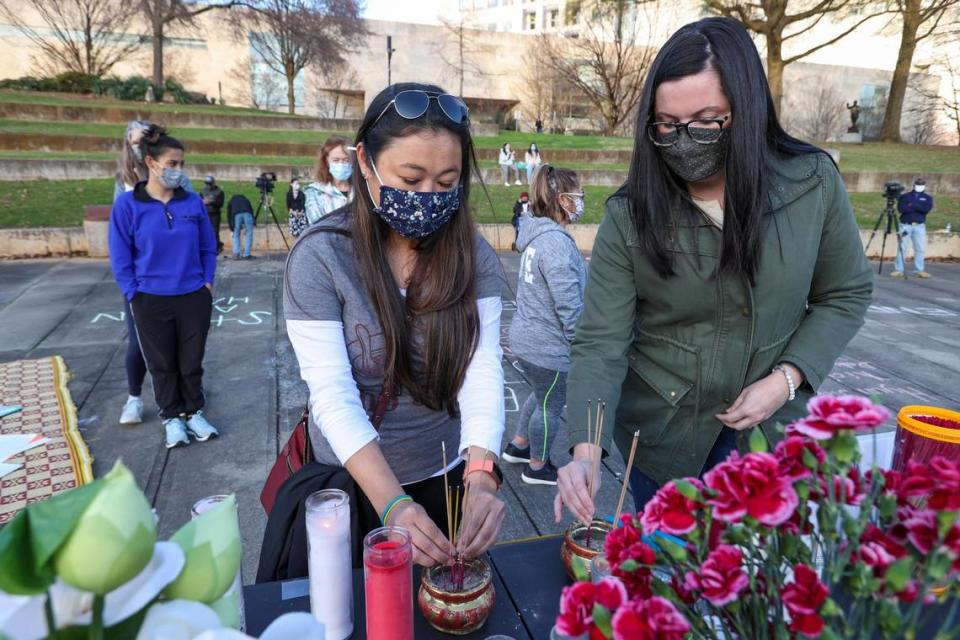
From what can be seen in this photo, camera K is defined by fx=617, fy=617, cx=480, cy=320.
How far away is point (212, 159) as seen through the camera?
14.8 meters

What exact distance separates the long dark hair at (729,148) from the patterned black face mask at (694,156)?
2 cm

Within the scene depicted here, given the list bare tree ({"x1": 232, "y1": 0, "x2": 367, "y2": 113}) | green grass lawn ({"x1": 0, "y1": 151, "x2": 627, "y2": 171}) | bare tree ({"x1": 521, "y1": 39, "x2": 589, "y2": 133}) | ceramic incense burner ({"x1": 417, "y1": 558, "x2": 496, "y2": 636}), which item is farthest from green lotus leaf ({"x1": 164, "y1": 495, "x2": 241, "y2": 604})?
bare tree ({"x1": 521, "y1": 39, "x2": 589, "y2": 133})

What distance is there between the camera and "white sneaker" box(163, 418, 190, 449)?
3.58 m

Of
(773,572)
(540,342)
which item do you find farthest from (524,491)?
(773,572)

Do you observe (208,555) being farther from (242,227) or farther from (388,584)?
(242,227)

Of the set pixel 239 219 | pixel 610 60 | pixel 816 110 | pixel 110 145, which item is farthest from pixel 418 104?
pixel 816 110

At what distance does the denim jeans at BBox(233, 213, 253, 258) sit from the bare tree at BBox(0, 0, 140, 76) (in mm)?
21523

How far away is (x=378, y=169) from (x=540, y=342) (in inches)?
72.9

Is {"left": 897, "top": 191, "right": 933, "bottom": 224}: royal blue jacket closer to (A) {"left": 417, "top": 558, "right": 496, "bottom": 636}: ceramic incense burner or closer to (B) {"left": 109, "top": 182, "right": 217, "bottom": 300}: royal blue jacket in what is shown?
(B) {"left": 109, "top": 182, "right": 217, "bottom": 300}: royal blue jacket

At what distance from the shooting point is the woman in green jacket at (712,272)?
1448 mm

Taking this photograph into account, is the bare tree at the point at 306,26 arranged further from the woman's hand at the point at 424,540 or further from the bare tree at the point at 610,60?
the woman's hand at the point at 424,540

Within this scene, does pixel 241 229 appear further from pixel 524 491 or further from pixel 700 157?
pixel 700 157

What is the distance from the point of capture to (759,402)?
4.88 ft

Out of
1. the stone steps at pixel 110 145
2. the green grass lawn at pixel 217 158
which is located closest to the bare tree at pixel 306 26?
the stone steps at pixel 110 145
